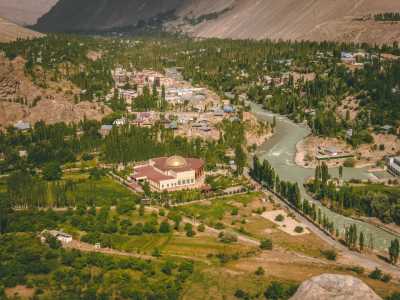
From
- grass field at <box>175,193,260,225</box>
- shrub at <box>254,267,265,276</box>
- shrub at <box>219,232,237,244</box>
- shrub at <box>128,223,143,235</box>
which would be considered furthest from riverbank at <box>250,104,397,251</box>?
shrub at <box>128,223,143,235</box>

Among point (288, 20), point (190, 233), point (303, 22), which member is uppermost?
point (288, 20)


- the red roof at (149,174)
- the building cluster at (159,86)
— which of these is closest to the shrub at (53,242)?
the red roof at (149,174)

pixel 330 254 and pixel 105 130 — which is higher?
pixel 105 130

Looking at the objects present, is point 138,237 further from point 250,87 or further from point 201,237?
point 250,87

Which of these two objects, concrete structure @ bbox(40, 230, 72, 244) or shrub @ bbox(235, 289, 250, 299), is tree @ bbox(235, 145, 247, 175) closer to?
concrete structure @ bbox(40, 230, 72, 244)

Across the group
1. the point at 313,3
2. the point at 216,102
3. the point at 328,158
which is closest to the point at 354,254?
the point at 328,158

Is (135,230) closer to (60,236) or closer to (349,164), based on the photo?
(60,236)

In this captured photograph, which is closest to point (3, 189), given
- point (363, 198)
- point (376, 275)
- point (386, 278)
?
point (363, 198)
